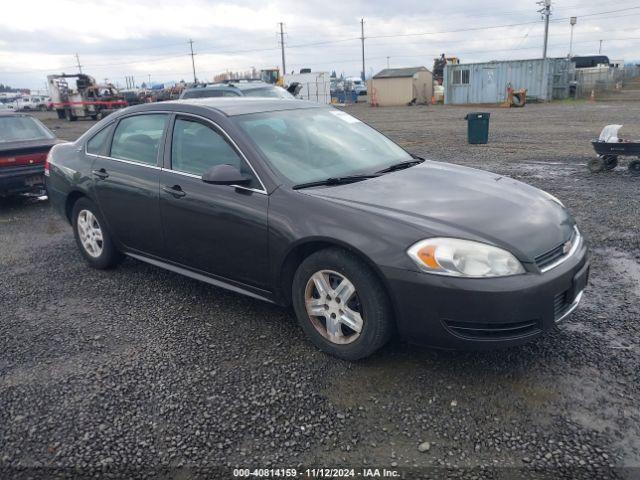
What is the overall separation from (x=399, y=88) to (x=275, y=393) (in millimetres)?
40381

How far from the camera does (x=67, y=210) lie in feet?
18.2

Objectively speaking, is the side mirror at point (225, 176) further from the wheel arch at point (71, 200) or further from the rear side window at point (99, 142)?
the wheel arch at point (71, 200)

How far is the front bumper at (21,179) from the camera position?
7.89 m

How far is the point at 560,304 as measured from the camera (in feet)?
10.4

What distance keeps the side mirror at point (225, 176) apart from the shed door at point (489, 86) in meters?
35.1

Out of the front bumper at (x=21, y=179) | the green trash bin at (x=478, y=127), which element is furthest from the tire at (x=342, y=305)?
the green trash bin at (x=478, y=127)

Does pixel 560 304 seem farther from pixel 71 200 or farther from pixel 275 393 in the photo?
pixel 71 200

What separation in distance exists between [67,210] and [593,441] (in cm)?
505

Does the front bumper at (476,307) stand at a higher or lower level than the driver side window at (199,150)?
lower

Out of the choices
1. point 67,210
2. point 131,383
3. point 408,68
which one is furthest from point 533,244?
point 408,68

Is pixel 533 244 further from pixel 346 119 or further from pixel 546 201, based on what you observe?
pixel 346 119

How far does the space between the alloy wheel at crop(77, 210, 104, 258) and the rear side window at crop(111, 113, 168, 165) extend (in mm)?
745

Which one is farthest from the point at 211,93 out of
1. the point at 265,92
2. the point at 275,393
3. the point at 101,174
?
the point at 275,393

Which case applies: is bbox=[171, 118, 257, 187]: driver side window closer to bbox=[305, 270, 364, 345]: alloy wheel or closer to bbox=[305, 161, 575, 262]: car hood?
bbox=[305, 161, 575, 262]: car hood
